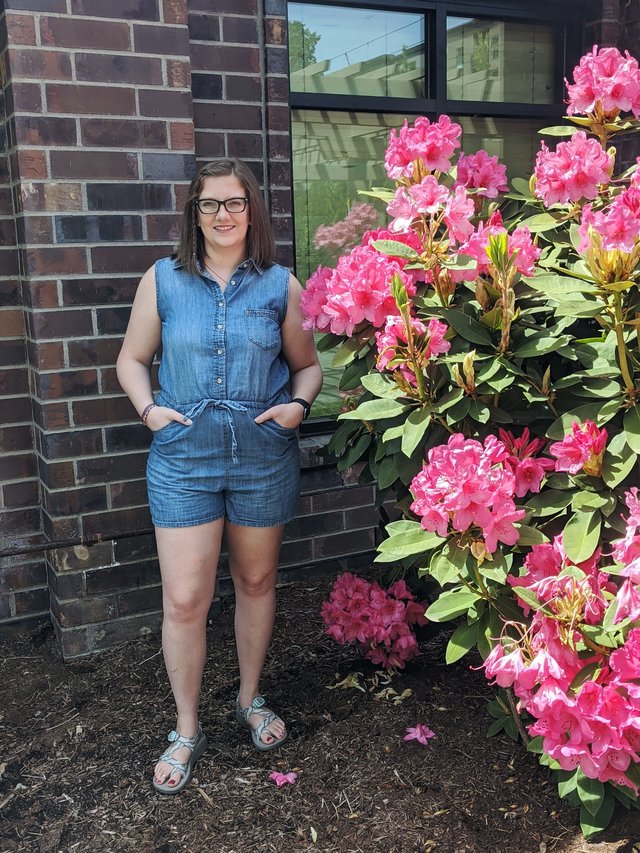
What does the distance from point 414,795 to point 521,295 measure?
4.57 feet

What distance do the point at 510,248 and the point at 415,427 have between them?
0.48 meters

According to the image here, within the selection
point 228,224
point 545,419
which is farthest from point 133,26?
point 545,419

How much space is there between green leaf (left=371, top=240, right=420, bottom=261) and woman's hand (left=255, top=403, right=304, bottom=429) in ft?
1.88

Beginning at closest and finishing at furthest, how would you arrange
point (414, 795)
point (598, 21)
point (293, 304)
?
point (414, 795) → point (293, 304) → point (598, 21)

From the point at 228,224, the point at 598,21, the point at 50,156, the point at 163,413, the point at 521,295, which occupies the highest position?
the point at 598,21

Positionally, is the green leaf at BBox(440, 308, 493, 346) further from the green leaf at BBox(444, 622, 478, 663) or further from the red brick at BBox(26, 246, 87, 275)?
the red brick at BBox(26, 246, 87, 275)

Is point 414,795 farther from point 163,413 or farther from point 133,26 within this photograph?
point 133,26

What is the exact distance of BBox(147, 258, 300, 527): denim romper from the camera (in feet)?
8.01

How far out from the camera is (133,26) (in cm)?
297

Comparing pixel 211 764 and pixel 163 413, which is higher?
pixel 163 413

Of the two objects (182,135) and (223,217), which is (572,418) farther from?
(182,135)

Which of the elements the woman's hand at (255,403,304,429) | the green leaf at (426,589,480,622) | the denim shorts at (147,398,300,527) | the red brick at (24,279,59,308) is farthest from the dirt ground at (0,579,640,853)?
the red brick at (24,279,59,308)

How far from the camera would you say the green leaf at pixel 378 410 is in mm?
2195

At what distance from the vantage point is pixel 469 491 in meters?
1.83
